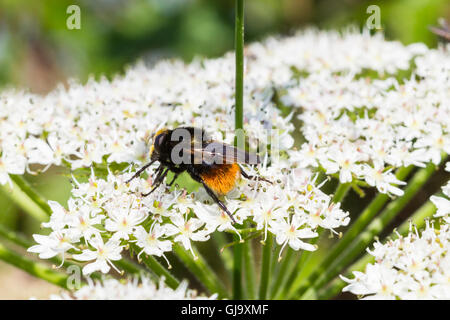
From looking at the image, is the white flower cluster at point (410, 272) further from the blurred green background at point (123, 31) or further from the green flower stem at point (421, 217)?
the blurred green background at point (123, 31)

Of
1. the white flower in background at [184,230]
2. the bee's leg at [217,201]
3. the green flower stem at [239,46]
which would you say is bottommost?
the white flower in background at [184,230]

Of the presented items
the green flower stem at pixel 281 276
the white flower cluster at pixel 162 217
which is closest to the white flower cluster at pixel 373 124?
the white flower cluster at pixel 162 217

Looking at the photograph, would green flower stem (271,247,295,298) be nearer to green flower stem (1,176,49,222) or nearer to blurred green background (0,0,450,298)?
green flower stem (1,176,49,222)

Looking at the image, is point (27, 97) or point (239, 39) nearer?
point (239, 39)

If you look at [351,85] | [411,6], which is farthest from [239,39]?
[411,6]

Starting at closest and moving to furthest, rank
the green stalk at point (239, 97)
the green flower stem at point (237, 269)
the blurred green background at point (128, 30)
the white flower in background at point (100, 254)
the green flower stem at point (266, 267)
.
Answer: the green stalk at point (239, 97) < the white flower in background at point (100, 254) < the green flower stem at point (266, 267) < the green flower stem at point (237, 269) < the blurred green background at point (128, 30)

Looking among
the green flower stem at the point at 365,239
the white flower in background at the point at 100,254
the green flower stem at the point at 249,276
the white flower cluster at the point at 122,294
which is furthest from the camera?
the green flower stem at the point at 249,276
